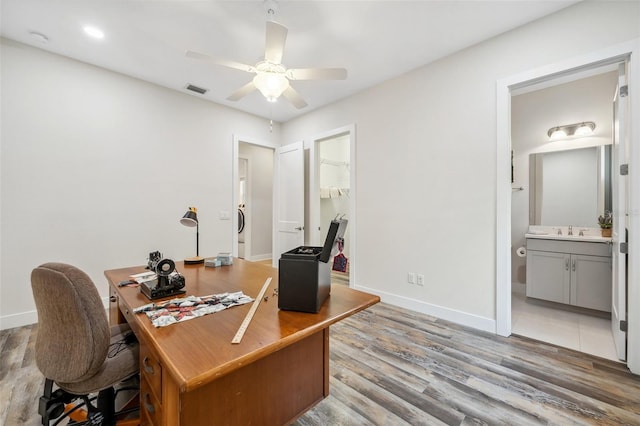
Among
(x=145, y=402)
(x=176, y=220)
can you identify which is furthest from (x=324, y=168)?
(x=145, y=402)

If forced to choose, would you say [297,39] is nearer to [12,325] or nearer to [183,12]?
[183,12]

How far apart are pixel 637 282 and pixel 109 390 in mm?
3363

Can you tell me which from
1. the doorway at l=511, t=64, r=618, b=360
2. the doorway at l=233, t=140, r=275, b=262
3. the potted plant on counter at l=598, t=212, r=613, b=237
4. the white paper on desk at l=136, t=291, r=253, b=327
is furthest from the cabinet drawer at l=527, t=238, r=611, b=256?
the doorway at l=233, t=140, r=275, b=262

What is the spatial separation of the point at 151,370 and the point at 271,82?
1929 millimetres

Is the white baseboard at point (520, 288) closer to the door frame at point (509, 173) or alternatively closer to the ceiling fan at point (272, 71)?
the door frame at point (509, 173)

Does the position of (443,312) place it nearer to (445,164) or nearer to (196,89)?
(445,164)

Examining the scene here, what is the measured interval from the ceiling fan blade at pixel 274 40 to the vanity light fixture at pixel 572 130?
145 inches

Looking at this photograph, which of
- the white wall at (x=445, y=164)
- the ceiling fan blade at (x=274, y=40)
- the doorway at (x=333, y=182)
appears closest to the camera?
the ceiling fan blade at (x=274, y=40)

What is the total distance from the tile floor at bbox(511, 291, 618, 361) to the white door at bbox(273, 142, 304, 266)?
3.00 meters

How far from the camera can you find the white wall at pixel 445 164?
7.27 feet

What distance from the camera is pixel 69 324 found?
3.35 feet

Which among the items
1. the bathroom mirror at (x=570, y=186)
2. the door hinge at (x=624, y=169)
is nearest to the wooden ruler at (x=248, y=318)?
the door hinge at (x=624, y=169)

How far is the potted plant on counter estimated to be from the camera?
9.90 feet

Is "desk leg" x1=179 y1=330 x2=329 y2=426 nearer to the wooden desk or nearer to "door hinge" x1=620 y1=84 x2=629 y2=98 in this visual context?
the wooden desk
